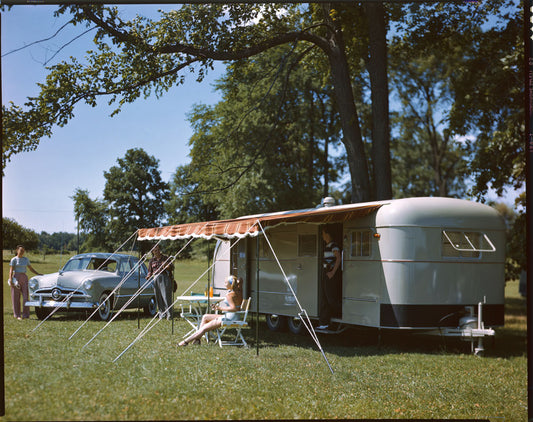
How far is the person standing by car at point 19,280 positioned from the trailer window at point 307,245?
516 centimetres

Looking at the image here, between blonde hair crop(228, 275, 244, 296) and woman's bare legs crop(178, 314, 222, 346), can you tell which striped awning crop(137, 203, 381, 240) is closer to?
blonde hair crop(228, 275, 244, 296)

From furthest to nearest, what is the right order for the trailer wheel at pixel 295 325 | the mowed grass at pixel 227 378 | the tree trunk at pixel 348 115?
the tree trunk at pixel 348 115 < the trailer wheel at pixel 295 325 < the mowed grass at pixel 227 378

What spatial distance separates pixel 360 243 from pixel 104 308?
4347 mm

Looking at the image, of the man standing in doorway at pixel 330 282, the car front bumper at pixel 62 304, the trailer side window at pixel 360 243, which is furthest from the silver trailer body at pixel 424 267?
the car front bumper at pixel 62 304

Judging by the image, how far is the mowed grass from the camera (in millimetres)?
5121

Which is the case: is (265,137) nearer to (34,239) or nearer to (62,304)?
(62,304)

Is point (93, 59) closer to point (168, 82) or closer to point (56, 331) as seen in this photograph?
point (168, 82)

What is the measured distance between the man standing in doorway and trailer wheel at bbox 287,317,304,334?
0.69m

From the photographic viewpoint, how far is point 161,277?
33.1 feet

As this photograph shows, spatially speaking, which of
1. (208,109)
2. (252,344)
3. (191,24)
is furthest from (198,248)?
(191,24)

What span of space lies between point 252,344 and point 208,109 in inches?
155

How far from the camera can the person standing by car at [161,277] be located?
371 inches

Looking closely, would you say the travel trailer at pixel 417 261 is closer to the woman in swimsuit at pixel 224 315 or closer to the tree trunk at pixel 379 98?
the woman in swimsuit at pixel 224 315

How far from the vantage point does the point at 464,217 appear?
9648 millimetres
